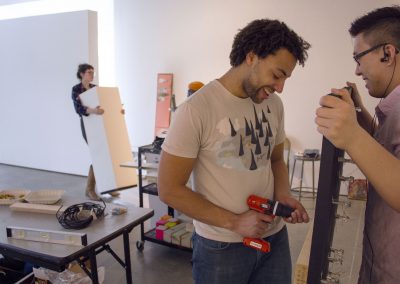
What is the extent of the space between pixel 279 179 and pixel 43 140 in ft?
16.2

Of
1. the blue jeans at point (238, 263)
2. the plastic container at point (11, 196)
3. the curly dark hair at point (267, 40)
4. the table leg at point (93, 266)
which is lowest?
the table leg at point (93, 266)

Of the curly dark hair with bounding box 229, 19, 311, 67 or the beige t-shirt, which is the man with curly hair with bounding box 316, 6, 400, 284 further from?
the beige t-shirt

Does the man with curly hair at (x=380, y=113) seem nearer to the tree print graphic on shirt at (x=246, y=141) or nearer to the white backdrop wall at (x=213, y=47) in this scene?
the tree print graphic on shirt at (x=246, y=141)

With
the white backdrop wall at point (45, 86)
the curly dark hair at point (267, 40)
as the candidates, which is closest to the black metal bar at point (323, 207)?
the curly dark hair at point (267, 40)

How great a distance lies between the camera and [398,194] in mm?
594

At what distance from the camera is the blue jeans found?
42.8 inches

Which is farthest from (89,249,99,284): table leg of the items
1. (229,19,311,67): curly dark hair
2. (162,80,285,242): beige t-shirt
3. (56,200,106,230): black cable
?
(229,19,311,67): curly dark hair

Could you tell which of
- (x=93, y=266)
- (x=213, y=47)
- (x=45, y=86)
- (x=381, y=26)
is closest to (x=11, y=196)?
(x=93, y=266)

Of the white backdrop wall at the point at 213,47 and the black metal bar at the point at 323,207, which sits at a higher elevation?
the white backdrop wall at the point at 213,47

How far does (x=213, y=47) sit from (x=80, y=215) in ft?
11.3

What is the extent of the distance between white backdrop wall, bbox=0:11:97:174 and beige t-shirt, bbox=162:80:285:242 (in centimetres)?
396

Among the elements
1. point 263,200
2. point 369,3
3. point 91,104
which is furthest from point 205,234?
point 369,3

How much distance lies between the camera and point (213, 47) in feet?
15.1

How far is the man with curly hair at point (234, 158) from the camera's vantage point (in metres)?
1.02
